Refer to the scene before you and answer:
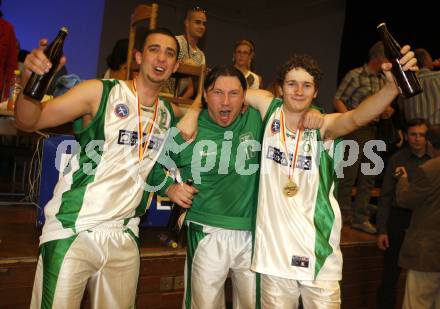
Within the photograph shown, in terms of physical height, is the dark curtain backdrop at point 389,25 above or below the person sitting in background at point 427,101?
above

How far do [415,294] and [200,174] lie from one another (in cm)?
220

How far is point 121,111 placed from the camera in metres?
2.28

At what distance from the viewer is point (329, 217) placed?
2.49 metres

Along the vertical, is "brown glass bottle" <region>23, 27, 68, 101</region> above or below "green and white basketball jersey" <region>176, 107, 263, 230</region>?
above

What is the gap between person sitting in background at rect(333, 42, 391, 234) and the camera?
4910 mm

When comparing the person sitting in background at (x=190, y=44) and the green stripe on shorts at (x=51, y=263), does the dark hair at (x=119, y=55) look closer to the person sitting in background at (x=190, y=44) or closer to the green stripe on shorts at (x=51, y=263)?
the person sitting in background at (x=190, y=44)

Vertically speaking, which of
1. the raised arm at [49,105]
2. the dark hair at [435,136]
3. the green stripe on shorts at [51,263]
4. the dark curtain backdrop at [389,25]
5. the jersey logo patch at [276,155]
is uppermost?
the dark curtain backdrop at [389,25]

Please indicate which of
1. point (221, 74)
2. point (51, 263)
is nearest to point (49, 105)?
point (51, 263)

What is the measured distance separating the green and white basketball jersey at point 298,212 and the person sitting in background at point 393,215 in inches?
73.0

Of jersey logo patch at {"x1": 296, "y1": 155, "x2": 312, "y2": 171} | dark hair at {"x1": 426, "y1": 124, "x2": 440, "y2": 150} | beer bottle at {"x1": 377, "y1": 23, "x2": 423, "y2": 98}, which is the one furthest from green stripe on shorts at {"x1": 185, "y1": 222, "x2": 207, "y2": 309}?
dark hair at {"x1": 426, "y1": 124, "x2": 440, "y2": 150}

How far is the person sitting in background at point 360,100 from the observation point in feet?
16.1

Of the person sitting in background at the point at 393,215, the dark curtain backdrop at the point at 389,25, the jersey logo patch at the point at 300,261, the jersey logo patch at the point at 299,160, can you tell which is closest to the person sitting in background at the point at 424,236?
the person sitting in background at the point at 393,215

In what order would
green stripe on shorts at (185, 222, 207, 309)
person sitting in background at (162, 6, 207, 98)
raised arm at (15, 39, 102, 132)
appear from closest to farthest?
raised arm at (15, 39, 102, 132) < green stripe on shorts at (185, 222, 207, 309) < person sitting in background at (162, 6, 207, 98)

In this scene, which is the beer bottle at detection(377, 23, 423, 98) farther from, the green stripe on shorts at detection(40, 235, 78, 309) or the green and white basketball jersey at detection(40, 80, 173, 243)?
the green stripe on shorts at detection(40, 235, 78, 309)
